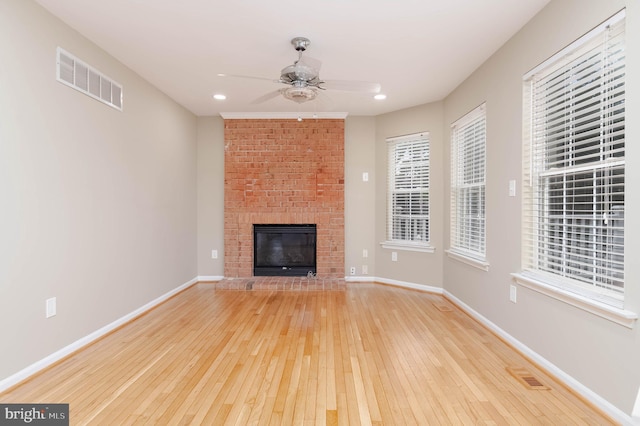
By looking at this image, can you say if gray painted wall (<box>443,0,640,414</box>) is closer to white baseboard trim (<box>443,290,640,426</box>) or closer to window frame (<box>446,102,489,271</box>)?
white baseboard trim (<box>443,290,640,426</box>)

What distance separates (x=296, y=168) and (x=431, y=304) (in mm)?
2741

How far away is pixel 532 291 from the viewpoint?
260 cm

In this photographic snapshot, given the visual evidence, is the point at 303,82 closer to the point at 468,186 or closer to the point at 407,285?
the point at 468,186

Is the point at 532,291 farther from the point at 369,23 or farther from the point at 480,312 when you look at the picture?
the point at 369,23

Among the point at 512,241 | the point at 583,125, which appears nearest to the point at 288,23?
the point at 583,125

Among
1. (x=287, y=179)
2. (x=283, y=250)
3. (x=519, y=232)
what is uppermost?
(x=287, y=179)

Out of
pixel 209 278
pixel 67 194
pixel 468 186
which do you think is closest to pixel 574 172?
pixel 468 186

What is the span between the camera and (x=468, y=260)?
373 cm

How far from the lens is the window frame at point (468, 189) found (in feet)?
11.7

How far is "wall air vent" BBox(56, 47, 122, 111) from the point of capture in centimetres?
264

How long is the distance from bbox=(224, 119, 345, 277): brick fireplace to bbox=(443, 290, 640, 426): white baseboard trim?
8.14 ft

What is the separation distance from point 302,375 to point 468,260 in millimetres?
2310

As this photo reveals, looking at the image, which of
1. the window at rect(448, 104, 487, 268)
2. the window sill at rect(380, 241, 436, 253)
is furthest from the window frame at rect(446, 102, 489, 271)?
the window sill at rect(380, 241, 436, 253)

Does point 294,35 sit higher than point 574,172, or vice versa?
point 294,35
